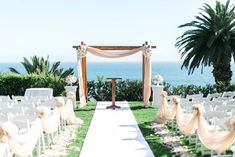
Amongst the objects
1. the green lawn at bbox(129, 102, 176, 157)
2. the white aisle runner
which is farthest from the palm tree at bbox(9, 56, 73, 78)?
the white aisle runner

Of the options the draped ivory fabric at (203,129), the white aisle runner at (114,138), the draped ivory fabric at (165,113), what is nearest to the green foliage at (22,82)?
the white aisle runner at (114,138)

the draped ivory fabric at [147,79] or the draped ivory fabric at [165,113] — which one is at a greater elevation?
the draped ivory fabric at [147,79]

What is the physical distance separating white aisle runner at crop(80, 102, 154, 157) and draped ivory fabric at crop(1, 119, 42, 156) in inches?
56.2

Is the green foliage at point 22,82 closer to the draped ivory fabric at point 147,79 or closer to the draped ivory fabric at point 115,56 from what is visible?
the draped ivory fabric at point 115,56

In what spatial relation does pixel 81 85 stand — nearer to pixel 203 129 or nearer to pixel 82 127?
pixel 82 127

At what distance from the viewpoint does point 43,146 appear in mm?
9922

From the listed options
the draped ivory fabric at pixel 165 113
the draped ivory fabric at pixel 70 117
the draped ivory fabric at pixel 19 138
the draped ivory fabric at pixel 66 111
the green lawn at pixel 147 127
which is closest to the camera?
the draped ivory fabric at pixel 19 138

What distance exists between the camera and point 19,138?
311 inches

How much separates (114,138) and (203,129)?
2.99 meters

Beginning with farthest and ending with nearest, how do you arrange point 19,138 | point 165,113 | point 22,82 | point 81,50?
point 22,82, point 81,50, point 165,113, point 19,138

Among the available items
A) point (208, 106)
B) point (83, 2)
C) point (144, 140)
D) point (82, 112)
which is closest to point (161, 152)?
point (144, 140)

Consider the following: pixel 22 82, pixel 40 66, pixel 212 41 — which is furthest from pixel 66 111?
pixel 40 66

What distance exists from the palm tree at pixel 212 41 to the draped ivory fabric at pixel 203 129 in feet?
25.8

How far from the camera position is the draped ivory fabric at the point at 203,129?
7912mm
